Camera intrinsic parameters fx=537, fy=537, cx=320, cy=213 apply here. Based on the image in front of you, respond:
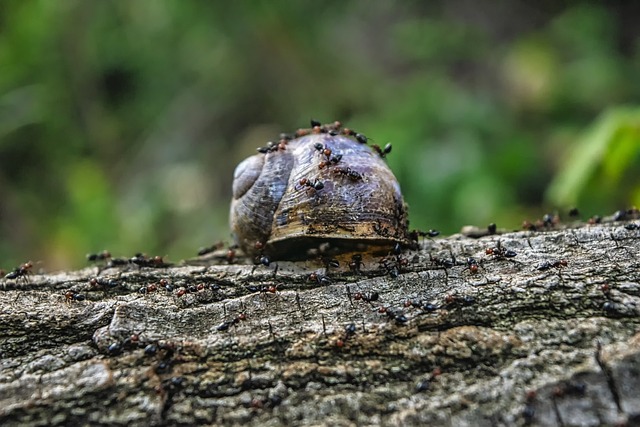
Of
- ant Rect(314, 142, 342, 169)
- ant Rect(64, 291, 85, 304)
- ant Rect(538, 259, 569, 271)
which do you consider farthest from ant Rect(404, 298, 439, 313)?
ant Rect(64, 291, 85, 304)

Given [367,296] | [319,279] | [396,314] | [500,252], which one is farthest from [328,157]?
[500,252]

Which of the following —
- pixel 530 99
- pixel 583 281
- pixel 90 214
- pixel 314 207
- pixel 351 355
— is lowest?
pixel 351 355

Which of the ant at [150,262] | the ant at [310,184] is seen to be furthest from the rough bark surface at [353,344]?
the ant at [310,184]

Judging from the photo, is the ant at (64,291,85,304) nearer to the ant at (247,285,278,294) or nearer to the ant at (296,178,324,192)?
the ant at (247,285,278,294)

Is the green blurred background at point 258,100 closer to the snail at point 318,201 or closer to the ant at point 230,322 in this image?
the snail at point 318,201

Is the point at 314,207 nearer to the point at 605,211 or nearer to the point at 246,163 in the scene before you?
the point at 246,163

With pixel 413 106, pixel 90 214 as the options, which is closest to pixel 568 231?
pixel 413 106
